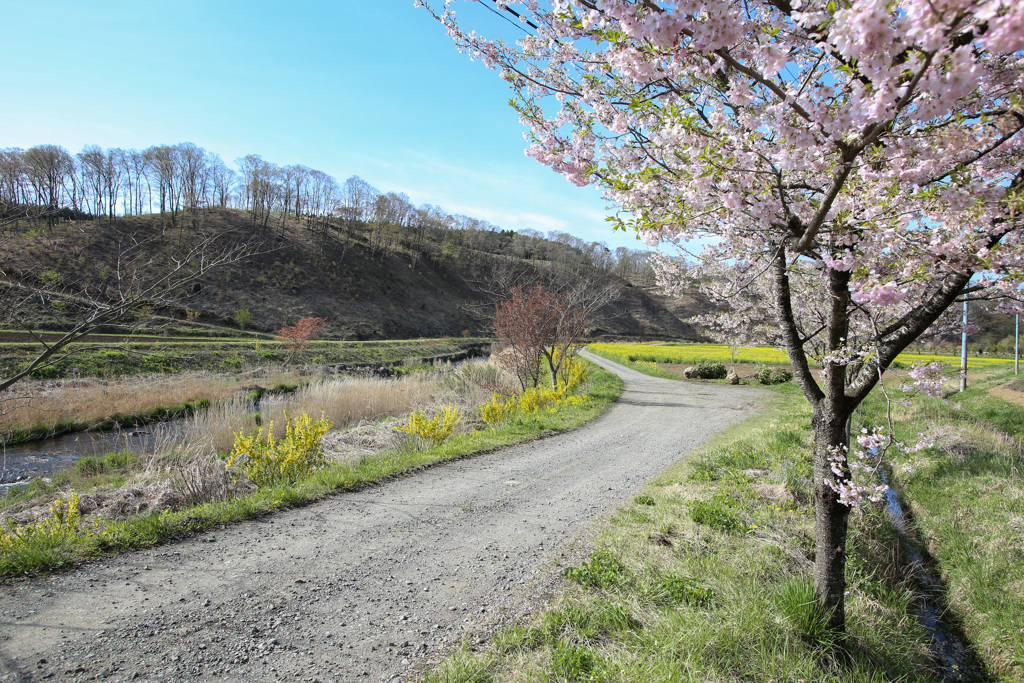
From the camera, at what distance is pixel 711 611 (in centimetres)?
376

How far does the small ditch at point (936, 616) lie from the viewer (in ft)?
14.4

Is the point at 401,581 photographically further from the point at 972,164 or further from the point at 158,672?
the point at 972,164

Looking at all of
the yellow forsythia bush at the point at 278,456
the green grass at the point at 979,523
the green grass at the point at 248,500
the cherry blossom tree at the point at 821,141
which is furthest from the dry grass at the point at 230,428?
the green grass at the point at 979,523

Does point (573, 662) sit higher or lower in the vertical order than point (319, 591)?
higher

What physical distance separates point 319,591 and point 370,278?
68856 mm

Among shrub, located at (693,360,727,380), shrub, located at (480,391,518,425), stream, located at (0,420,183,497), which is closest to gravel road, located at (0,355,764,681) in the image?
shrub, located at (480,391,518,425)

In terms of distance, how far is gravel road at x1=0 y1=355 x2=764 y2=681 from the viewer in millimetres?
3209

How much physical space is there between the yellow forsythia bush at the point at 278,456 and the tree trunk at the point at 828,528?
6326mm

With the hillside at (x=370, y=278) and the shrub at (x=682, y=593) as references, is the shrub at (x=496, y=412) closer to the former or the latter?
the hillside at (x=370, y=278)

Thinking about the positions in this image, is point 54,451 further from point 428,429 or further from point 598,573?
point 598,573

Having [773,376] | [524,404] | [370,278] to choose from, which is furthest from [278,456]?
[370,278]

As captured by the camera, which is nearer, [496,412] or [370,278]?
[496,412]

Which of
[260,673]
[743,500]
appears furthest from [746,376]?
[260,673]

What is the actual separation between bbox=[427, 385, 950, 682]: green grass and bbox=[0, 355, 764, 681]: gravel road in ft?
1.22
